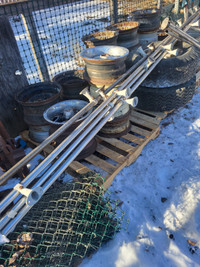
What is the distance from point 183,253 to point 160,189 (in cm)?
89

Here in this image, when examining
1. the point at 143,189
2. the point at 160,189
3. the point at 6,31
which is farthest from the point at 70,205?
the point at 6,31

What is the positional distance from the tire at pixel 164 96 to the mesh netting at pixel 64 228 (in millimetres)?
2097

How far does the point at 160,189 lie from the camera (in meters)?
3.01

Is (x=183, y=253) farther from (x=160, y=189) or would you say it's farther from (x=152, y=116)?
(x=152, y=116)

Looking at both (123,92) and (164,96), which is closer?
(123,92)

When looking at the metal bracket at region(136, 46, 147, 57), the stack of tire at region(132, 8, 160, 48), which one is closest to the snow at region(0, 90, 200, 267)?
the metal bracket at region(136, 46, 147, 57)

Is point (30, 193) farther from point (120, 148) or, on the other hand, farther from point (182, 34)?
point (182, 34)

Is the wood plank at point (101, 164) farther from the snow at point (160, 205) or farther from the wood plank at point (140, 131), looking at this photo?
the wood plank at point (140, 131)

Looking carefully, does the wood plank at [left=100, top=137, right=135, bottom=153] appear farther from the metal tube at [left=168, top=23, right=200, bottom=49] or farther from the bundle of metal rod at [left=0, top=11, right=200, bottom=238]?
the metal tube at [left=168, top=23, right=200, bottom=49]

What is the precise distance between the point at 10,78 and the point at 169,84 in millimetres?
2973

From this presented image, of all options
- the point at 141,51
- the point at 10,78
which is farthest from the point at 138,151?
the point at 10,78

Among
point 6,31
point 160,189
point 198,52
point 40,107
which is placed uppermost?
point 6,31

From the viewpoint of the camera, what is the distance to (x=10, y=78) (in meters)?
3.75

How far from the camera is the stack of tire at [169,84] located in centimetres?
376
